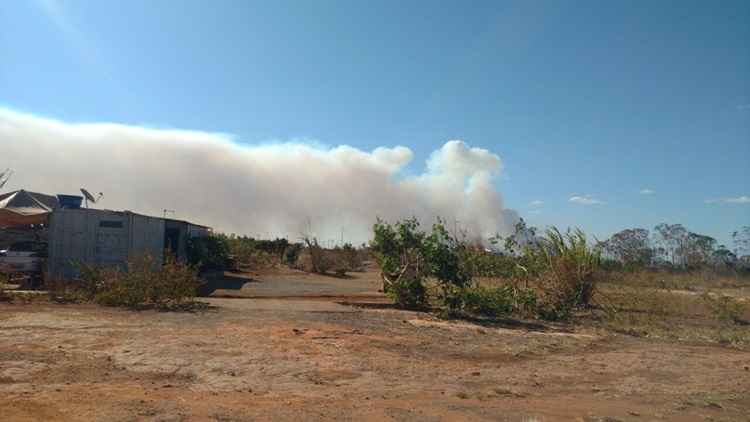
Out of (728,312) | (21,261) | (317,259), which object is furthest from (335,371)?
(317,259)

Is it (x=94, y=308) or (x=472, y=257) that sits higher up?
(x=472, y=257)

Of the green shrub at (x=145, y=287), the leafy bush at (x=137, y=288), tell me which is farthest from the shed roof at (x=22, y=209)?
the green shrub at (x=145, y=287)

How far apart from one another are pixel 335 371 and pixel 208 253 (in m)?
26.1

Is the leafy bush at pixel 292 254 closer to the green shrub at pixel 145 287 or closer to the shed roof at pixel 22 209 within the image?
the shed roof at pixel 22 209

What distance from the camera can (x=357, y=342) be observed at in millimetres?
11453

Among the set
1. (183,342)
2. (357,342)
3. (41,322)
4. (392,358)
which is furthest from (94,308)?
(392,358)

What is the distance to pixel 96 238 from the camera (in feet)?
74.7

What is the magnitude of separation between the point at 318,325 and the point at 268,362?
4.35m

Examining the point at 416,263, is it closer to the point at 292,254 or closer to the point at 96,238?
the point at 96,238

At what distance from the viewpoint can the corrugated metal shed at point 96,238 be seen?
21938 mm

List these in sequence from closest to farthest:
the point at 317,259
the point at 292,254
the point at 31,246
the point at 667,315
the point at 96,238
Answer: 1. the point at 667,315
2. the point at 31,246
3. the point at 96,238
4. the point at 317,259
5. the point at 292,254

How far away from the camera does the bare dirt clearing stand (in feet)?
21.6

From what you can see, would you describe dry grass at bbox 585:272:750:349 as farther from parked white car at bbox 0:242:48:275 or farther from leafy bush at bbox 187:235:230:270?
leafy bush at bbox 187:235:230:270

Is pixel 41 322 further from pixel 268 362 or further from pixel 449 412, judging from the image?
pixel 449 412
